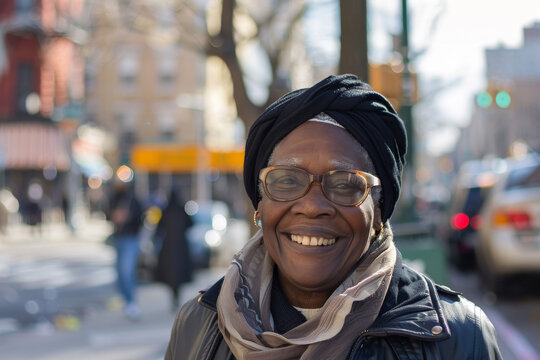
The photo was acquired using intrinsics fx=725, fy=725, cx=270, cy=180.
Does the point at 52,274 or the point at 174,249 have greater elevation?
the point at 174,249

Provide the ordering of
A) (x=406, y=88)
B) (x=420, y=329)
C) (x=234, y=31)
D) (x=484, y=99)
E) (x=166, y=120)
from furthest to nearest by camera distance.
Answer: (x=166, y=120)
(x=484, y=99)
(x=406, y=88)
(x=234, y=31)
(x=420, y=329)

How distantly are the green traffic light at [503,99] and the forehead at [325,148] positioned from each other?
17.2m

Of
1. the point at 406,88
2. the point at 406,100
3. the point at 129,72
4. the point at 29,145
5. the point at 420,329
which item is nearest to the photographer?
the point at 420,329

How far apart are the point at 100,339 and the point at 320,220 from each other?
262 inches

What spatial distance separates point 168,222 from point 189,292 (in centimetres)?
209

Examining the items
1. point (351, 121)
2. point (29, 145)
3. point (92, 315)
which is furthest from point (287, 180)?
point (29, 145)

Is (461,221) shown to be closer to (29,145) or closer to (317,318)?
(317,318)

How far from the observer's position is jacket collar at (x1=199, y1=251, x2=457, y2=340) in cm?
188

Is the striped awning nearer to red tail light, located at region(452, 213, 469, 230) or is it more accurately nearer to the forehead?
red tail light, located at region(452, 213, 469, 230)

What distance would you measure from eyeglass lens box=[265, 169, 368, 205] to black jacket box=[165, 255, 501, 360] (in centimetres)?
25

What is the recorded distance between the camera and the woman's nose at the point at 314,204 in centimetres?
204

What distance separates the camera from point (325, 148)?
206 cm

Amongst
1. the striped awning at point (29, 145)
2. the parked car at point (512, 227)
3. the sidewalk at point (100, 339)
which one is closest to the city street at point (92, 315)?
the sidewalk at point (100, 339)

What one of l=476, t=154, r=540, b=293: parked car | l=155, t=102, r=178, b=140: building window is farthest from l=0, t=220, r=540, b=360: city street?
l=155, t=102, r=178, b=140: building window
